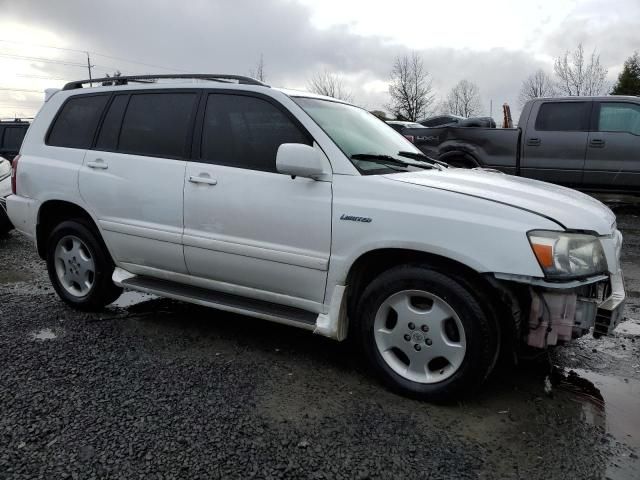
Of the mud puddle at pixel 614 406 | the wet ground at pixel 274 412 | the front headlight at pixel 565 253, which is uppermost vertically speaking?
the front headlight at pixel 565 253

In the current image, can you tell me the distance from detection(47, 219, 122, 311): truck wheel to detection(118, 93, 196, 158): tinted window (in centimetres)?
80

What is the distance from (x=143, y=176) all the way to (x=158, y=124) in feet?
1.36

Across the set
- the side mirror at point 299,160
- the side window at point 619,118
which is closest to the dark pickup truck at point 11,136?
the side mirror at point 299,160

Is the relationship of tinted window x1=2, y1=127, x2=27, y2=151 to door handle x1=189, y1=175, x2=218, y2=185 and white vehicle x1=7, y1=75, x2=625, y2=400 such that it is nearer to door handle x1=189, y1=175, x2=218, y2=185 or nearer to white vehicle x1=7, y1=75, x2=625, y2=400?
white vehicle x1=7, y1=75, x2=625, y2=400

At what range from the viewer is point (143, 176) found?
3914 mm

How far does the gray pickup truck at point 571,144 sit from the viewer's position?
8992mm

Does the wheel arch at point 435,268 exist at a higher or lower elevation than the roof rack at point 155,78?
lower

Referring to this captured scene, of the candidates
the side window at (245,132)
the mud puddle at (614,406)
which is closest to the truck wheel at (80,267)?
the side window at (245,132)

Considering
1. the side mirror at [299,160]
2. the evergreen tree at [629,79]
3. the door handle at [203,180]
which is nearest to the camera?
the side mirror at [299,160]

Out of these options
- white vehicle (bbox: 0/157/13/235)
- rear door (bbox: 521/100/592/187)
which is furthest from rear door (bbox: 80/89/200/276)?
rear door (bbox: 521/100/592/187)

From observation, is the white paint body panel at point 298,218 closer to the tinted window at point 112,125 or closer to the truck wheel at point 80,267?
the tinted window at point 112,125

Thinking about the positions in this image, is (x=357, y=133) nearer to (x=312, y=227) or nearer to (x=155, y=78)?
(x=312, y=227)

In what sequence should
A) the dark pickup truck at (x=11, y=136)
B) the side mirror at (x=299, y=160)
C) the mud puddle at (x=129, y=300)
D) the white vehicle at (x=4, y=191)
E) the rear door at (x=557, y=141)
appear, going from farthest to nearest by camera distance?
the dark pickup truck at (x=11, y=136)
the rear door at (x=557, y=141)
the white vehicle at (x=4, y=191)
the mud puddle at (x=129, y=300)
the side mirror at (x=299, y=160)

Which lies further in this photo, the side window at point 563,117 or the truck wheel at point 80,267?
the side window at point 563,117
